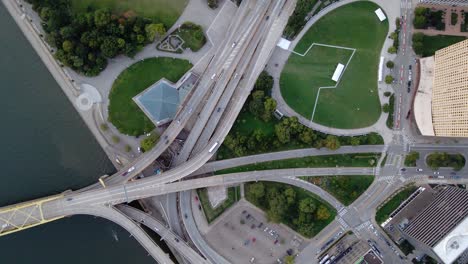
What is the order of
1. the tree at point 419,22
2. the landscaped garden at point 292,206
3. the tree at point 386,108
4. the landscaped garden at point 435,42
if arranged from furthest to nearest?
the landscaped garden at point 435,42 < the tree at point 386,108 < the tree at point 419,22 < the landscaped garden at point 292,206

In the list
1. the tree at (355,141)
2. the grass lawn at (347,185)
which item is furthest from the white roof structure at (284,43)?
the grass lawn at (347,185)

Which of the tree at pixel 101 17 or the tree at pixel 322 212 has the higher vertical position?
the tree at pixel 101 17

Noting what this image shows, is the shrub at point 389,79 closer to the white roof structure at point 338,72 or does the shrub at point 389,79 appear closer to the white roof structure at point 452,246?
the white roof structure at point 338,72

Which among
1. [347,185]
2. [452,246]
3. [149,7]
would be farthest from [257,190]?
[149,7]

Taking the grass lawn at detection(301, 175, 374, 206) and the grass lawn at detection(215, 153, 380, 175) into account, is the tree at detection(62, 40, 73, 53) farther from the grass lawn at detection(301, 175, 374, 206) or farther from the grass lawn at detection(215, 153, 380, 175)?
the grass lawn at detection(301, 175, 374, 206)

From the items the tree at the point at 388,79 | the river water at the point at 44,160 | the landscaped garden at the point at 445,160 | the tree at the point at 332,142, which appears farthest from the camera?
the tree at the point at 388,79

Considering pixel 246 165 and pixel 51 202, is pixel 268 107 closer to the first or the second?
pixel 246 165

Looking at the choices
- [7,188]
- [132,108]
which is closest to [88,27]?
[132,108]
